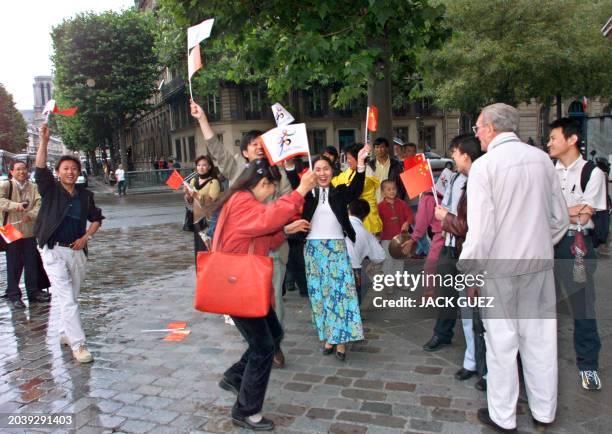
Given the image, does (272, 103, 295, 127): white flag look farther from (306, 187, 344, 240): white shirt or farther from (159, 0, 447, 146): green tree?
(159, 0, 447, 146): green tree

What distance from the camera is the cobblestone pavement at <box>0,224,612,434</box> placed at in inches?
147

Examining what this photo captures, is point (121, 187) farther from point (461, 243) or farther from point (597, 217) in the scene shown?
point (597, 217)

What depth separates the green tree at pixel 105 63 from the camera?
114 feet

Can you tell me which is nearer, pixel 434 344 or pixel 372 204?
pixel 434 344

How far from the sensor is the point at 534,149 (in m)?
3.38

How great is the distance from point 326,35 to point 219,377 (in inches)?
180

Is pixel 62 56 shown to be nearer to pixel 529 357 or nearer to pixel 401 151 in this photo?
pixel 401 151

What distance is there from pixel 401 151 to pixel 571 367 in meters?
6.19

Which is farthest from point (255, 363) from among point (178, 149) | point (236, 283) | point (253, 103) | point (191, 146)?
point (178, 149)

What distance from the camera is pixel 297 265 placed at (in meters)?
6.75

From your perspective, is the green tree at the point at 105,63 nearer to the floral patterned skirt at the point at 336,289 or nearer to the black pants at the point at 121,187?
the black pants at the point at 121,187

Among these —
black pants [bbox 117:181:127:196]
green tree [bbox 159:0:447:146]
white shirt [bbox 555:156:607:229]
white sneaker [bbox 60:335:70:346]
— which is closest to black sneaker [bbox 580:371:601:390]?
white shirt [bbox 555:156:607:229]

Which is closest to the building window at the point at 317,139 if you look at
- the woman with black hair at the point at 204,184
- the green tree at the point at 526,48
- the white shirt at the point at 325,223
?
the green tree at the point at 526,48

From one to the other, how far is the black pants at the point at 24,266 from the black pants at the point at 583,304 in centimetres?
634
